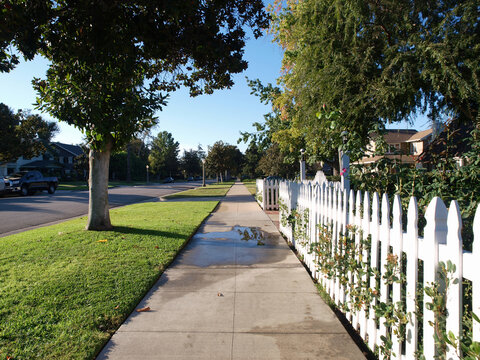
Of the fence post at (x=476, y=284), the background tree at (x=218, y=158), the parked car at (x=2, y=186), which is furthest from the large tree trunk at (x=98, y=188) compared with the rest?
the background tree at (x=218, y=158)

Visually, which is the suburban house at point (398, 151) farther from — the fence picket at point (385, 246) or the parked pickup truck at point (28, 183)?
the parked pickup truck at point (28, 183)

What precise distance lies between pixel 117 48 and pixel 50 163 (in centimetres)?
4760

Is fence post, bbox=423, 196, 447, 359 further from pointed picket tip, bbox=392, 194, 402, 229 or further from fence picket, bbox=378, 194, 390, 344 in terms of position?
fence picket, bbox=378, 194, 390, 344

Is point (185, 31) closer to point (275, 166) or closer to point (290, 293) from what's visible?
point (290, 293)

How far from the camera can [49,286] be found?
431 centimetres

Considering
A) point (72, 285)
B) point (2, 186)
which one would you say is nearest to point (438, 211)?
point (72, 285)

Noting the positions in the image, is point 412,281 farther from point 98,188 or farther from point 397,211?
point 98,188

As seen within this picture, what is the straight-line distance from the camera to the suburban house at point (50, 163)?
44062mm

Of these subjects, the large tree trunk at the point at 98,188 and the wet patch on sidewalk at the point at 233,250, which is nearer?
the wet patch on sidewalk at the point at 233,250

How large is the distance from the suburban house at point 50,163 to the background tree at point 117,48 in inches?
1315

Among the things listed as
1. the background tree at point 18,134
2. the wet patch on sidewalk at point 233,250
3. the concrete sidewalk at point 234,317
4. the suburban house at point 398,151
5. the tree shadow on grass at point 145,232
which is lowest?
the concrete sidewalk at point 234,317

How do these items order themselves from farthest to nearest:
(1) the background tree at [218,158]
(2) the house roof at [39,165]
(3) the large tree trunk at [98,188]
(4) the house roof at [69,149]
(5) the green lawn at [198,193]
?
(4) the house roof at [69,149]
(1) the background tree at [218,158]
(2) the house roof at [39,165]
(5) the green lawn at [198,193]
(3) the large tree trunk at [98,188]

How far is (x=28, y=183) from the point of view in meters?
23.7

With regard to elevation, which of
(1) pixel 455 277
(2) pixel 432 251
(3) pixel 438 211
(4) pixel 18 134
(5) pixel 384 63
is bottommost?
(1) pixel 455 277
